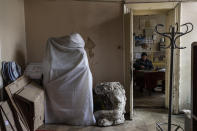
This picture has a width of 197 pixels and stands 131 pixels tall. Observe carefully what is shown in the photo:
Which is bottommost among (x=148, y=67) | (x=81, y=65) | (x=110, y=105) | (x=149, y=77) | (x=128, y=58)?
(x=110, y=105)

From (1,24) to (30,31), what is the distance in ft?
3.37

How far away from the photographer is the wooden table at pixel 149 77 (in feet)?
18.6

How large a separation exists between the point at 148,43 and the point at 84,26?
12.3 ft

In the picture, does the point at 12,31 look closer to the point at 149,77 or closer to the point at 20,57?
the point at 20,57

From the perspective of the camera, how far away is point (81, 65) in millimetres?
3607

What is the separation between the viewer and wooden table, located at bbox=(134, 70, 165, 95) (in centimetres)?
568

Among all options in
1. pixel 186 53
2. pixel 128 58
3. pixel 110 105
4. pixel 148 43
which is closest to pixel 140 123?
pixel 110 105

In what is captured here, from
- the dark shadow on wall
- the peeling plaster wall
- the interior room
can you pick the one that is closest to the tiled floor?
the interior room

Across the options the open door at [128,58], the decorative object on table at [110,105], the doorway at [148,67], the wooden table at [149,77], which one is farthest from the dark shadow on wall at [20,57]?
the wooden table at [149,77]

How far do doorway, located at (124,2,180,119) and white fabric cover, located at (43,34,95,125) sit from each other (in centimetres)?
95

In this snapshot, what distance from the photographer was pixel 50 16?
4227 mm

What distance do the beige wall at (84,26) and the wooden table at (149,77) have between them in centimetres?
169

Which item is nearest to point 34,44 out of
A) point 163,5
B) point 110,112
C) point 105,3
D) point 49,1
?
point 49,1

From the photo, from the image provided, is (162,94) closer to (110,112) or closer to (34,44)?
(110,112)
